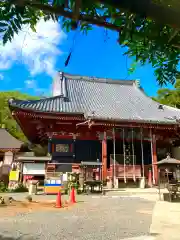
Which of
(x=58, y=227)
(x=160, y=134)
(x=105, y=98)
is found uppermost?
(x=105, y=98)

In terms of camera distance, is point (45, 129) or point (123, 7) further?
point (45, 129)

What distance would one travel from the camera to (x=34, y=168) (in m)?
15.0

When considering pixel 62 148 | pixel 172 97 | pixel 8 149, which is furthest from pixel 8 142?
pixel 172 97

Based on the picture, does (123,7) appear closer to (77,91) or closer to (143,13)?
(143,13)

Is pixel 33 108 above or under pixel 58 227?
above

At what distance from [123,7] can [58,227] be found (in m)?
5.10

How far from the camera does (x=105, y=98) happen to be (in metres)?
22.0

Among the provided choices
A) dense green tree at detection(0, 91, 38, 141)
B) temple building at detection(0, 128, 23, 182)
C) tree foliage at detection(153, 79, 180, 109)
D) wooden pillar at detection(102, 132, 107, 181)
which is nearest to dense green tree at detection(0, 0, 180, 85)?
wooden pillar at detection(102, 132, 107, 181)

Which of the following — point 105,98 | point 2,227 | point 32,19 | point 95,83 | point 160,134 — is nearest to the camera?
point 32,19

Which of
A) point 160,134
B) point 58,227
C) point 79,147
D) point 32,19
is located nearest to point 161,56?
point 32,19

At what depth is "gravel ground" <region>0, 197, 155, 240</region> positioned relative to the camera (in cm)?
470

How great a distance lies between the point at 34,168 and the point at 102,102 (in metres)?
8.64

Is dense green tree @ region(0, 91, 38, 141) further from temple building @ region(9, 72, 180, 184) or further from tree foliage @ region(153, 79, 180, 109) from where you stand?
tree foliage @ region(153, 79, 180, 109)

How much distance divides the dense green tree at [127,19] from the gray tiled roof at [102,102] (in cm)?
1319
